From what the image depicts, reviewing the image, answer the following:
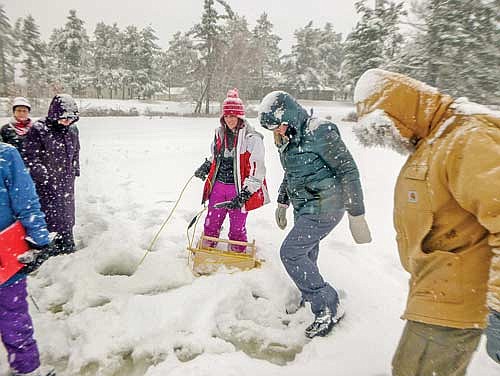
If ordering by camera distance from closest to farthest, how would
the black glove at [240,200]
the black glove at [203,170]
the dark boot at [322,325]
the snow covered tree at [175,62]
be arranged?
the dark boot at [322,325] → the black glove at [240,200] → the black glove at [203,170] → the snow covered tree at [175,62]

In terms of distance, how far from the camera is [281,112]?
9.22ft

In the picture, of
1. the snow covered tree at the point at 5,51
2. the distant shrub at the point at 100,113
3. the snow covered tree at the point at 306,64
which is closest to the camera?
the snow covered tree at the point at 5,51

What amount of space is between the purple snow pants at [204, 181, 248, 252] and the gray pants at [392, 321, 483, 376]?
2.49 m

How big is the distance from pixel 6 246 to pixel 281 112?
212 cm

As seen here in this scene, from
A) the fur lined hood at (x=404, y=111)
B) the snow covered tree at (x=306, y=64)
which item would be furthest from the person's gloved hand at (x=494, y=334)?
the snow covered tree at (x=306, y=64)

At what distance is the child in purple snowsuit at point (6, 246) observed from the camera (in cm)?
217

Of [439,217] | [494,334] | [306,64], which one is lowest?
[494,334]

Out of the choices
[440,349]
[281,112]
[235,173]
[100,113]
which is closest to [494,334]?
[440,349]

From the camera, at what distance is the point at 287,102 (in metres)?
2.85

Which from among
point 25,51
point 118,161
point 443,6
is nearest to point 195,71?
point 25,51

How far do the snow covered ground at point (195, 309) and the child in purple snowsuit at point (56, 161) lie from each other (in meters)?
0.44

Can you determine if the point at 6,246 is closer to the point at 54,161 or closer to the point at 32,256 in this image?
the point at 32,256

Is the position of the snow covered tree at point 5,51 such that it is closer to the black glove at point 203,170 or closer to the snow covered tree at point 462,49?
the black glove at point 203,170

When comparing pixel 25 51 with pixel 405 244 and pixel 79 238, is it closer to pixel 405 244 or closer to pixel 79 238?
pixel 79 238
